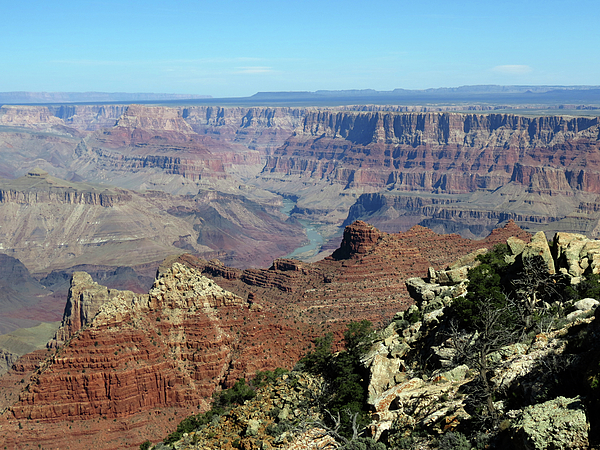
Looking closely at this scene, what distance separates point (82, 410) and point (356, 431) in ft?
164

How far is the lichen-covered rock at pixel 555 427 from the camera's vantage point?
888 inches

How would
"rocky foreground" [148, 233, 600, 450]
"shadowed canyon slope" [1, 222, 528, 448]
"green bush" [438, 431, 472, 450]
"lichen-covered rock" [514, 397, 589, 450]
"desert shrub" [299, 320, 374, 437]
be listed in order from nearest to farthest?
"lichen-covered rock" [514, 397, 589, 450] < "rocky foreground" [148, 233, 600, 450] < "green bush" [438, 431, 472, 450] < "desert shrub" [299, 320, 374, 437] < "shadowed canyon slope" [1, 222, 528, 448]

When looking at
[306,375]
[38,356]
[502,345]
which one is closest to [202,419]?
[306,375]

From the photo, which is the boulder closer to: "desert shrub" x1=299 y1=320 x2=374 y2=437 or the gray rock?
"desert shrub" x1=299 y1=320 x2=374 y2=437

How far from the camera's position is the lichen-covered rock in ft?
74.0

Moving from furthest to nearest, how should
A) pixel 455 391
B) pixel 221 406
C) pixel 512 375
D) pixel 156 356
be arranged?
pixel 156 356 → pixel 221 406 → pixel 455 391 → pixel 512 375

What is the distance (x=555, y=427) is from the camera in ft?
74.9

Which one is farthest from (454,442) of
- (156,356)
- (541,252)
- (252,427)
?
(156,356)

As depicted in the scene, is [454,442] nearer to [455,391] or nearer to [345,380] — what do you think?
[455,391]

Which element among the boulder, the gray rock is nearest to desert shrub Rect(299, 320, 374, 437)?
the gray rock

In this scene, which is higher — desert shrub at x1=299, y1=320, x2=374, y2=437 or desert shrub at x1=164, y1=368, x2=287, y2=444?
desert shrub at x1=299, y1=320, x2=374, y2=437

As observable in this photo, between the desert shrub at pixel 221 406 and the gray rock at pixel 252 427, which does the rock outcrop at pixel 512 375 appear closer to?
the gray rock at pixel 252 427

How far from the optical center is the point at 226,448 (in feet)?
130

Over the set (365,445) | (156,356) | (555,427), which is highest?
(555,427)
